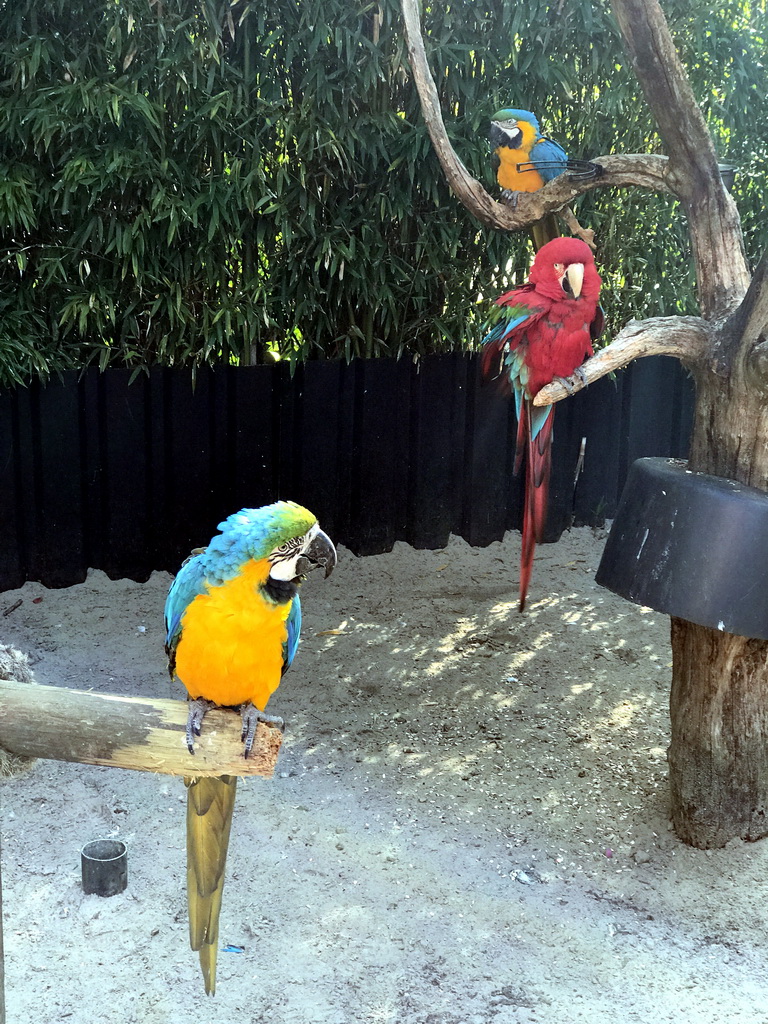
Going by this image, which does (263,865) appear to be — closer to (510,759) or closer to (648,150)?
(510,759)

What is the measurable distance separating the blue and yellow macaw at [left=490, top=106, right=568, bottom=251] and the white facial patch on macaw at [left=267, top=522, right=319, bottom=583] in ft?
4.34

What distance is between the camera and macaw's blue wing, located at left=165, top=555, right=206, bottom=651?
1.57 metres

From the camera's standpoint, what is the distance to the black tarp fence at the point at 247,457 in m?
3.78

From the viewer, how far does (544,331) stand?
215 centimetres

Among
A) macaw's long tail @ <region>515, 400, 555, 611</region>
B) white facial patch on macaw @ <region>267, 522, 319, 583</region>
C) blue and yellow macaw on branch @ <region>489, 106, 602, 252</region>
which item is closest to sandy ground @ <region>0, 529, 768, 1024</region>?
macaw's long tail @ <region>515, 400, 555, 611</region>

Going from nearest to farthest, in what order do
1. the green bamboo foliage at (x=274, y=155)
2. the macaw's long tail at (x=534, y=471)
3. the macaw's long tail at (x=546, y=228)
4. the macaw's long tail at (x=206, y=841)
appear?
the macaw's long tail at (x=206, y=841)
the macaw's long tail at (x=534, y=471)
the macaw's long tail at (x=546, y=228)
the green bamboo foliage at (x=274, y=155)

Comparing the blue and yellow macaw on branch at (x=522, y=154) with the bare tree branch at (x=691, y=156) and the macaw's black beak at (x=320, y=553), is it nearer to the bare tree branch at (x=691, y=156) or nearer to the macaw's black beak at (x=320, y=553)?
the bare tree branch at (x=691, y=156)

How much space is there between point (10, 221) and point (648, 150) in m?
2.32

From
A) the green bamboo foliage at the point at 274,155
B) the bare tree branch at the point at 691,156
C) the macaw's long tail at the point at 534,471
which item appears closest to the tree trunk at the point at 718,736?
the macaw's long tail at the point at 534,471

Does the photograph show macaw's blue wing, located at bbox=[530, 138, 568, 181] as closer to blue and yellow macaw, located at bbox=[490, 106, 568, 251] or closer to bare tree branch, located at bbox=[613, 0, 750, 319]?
blue and yellow macaw, located at bbox=[490, 106, 568, 251]

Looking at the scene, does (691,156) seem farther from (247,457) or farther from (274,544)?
(247,457)

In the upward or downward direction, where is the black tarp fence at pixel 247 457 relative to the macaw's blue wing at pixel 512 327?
downward

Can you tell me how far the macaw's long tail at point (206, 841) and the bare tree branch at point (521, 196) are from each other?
1483 mm

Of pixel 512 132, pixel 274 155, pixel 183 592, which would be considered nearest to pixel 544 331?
pixel 512 132
